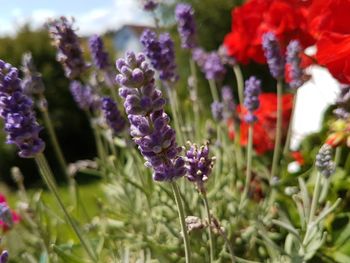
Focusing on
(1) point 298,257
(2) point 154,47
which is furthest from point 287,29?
(1) point 298,257

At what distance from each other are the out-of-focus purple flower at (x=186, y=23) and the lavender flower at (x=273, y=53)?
0.54 feet

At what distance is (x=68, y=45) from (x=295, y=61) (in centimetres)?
30

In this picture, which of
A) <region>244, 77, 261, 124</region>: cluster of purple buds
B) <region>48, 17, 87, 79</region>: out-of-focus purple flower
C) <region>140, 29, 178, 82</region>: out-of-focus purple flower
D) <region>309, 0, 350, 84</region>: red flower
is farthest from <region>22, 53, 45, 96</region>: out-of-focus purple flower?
<region>309, 0, 350, 84</region>: red flower

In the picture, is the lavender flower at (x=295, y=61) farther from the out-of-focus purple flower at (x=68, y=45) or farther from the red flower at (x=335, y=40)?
the out-of-focus purple flower at (x=68, y=45)

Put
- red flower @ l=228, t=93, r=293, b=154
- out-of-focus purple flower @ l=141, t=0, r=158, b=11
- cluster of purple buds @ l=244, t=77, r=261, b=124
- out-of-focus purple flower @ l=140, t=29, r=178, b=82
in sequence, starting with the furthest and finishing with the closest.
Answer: red flower @ l=228, t=93, r=293, b=154
out-of-focus purple flower @ l=141, t=0, r=158, b=11
cluster of purple buds @ l=244, t=77, r=261, b=124
out-of-focus purple flower @ l=140, t=29, r=178, b=82

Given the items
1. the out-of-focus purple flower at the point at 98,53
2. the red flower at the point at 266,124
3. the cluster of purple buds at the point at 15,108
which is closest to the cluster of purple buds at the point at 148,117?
the cluster of purple buds at the point at 15,108

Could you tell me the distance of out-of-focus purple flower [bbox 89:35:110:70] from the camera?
2.42ft

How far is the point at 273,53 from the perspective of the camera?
645mm

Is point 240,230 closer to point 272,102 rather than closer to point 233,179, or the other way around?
point 233,179

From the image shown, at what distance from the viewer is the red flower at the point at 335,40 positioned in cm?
51

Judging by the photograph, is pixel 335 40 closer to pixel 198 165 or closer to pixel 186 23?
pixel 198 165

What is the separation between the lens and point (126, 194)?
2.62 feet

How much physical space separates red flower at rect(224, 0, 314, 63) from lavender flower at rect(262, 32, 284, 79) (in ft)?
0.21

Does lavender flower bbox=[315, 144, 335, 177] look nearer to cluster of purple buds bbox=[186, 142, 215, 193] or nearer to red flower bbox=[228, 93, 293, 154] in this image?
cluster of purple buds bbox=[186, 142, 215, 193]
